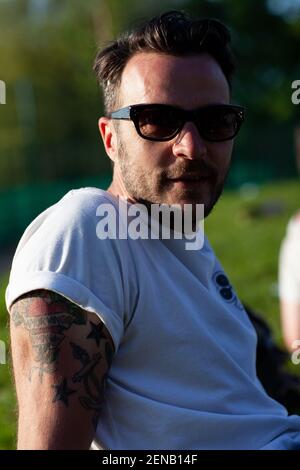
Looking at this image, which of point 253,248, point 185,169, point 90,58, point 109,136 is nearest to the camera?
point 185,169

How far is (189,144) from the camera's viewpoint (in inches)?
82.4

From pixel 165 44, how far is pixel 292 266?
225 centimetres

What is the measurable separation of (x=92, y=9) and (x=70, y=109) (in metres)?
4.67

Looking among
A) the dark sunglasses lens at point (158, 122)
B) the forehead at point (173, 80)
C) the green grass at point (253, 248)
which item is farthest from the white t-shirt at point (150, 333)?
the green grass at point (253, 248)

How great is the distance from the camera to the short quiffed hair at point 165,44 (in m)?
2.13

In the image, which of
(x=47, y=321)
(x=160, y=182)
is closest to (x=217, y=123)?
(x=160, y=182)

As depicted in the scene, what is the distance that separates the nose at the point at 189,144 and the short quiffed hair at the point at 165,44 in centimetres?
23

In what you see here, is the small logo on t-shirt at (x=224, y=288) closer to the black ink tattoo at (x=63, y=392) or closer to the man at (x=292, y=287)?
the black ink tattoo at (x=63, y=392)

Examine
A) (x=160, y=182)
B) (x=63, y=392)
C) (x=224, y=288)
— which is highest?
(x=160, y=182)

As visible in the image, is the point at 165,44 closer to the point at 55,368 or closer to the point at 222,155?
the point at 222,155

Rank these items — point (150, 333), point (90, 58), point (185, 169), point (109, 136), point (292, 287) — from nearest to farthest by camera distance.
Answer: point (150, 333), point (185, 169), point (109, 136), point (292, 287), point (90, 58)

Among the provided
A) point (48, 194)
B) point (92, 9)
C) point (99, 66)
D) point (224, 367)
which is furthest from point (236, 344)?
point (92, 9)

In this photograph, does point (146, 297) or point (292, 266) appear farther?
point (292, 266)

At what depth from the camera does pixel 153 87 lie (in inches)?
82.7
